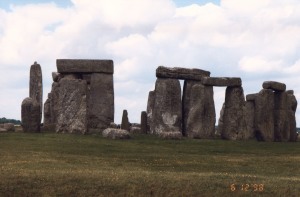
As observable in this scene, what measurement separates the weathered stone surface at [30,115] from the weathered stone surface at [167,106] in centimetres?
810

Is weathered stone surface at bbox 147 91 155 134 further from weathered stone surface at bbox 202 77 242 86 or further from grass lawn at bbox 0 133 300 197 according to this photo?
grass lawn at bbox 0 133 300 197

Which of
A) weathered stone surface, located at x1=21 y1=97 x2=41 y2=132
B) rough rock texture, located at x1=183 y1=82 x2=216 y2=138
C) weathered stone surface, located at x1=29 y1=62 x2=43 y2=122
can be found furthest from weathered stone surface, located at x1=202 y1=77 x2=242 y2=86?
weathered stone surface, located at x1=29 y1=62 x2=43 y2=122

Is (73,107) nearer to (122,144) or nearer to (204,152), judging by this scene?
(122,144)

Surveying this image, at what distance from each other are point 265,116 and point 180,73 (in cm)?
617

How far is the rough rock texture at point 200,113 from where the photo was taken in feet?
144

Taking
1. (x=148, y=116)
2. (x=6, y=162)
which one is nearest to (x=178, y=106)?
(x=148, y=116)

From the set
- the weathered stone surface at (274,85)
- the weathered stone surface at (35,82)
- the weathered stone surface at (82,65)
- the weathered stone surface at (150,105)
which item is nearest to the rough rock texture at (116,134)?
the weathered stone surface at (82,65)

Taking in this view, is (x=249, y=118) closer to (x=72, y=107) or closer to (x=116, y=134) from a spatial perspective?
(x=72, y=107)

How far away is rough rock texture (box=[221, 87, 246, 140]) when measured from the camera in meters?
44.9

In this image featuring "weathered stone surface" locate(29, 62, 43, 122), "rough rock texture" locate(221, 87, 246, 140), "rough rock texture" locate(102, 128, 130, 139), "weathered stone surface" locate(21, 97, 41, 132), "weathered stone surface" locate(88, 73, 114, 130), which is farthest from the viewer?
"weathered stone surface" locate(29, 62, 43, 122)

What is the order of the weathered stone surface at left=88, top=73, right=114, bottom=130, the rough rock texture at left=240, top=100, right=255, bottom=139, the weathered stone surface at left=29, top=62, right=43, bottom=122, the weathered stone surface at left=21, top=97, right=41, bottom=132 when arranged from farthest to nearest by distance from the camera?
the weathered stone surface at left=29, top=62, right=43, bottom=122, the rough rock texture at left=240, top=100, right=255, bottom=139, the weathered stone surface at left=88, top=73, right=114, bottom=130, the weathered stone surface at left=21, top=97, right=41, bottom=132

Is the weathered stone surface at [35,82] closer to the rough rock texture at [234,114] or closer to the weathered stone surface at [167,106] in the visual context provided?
the weathered stone surface at [167,106]

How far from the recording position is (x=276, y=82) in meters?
45.1

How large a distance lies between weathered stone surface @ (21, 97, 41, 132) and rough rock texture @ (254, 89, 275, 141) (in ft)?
47.1
